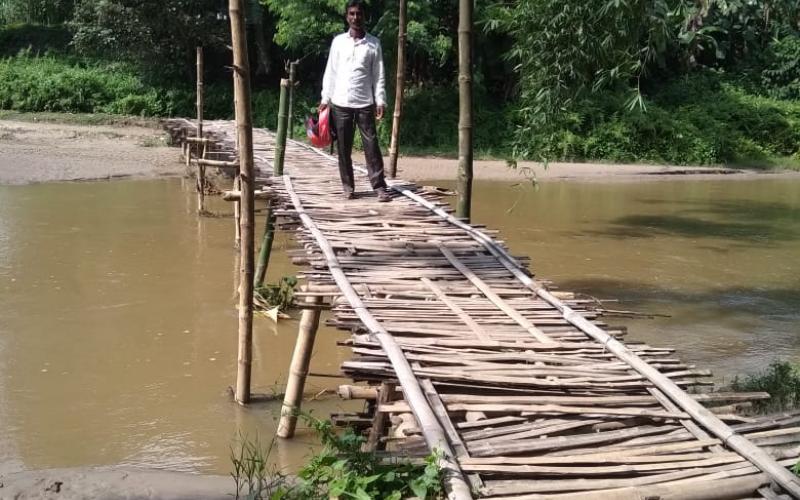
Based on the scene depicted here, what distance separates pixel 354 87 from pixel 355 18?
1.72 ft

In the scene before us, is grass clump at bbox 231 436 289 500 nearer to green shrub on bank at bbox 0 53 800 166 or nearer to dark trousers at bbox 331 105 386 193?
dark trousers at bbox 331 105 386 193

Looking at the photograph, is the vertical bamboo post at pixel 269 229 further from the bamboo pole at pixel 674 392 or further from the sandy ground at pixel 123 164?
the sandy ground at pixel 123 164

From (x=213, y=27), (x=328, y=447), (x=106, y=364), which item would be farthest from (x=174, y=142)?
(x=328, y=447)

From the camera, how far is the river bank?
15.1 metres

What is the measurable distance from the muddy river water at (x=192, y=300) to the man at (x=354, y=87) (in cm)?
156

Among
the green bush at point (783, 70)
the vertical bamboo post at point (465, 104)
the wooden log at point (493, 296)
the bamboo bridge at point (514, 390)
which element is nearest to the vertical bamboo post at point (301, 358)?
the bamboo bridge at point (514, 390)

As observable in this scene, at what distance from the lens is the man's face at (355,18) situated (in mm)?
6391

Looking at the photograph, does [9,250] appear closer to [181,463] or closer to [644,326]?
[181,463]

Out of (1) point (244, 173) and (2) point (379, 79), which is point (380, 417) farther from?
(2) point (379, 79)

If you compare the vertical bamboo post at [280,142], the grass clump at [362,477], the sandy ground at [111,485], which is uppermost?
the vertical bamboo post at [280,142]

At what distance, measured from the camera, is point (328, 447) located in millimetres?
3320

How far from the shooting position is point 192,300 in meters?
7.84

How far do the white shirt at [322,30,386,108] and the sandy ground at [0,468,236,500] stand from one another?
327 centimetres

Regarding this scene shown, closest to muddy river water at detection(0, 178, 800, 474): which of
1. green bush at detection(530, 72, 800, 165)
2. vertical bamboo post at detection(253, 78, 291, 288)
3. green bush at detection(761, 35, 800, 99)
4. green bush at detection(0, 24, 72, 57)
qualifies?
vertical bamboo post at detection(253, 78, 291, 288)
